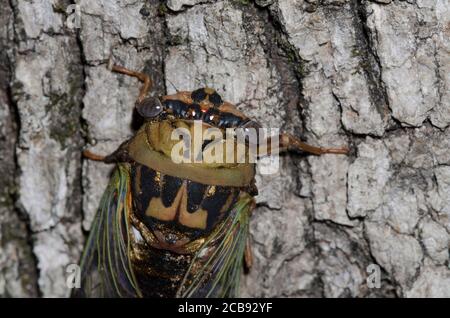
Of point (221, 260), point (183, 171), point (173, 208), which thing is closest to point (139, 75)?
point (183, 171)

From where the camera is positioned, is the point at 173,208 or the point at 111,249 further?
the point at 111,249

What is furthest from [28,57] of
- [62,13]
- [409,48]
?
[409,48]

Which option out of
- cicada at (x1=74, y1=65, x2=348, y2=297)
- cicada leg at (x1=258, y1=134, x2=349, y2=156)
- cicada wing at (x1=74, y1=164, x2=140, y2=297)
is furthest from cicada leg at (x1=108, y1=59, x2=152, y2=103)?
cicada leg at (x1=258, y1=134, x2=349, y2=156)

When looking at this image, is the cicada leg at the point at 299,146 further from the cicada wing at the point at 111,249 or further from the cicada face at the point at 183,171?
the cicada wing at the point at 111,249

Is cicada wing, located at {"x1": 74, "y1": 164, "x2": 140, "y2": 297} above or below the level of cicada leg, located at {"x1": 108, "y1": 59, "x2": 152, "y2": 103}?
below

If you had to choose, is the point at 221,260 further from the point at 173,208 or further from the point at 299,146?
the point at 299,146

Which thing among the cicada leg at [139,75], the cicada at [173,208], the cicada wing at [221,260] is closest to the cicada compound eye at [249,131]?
the cicada at [173,208]

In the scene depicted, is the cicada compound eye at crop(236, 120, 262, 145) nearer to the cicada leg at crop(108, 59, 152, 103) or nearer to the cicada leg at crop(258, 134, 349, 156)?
the cicada leg at crop(258, 134, 349, 156)

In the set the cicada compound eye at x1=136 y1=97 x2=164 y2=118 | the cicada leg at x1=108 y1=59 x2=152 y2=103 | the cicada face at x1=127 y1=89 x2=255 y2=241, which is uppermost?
the cicada leg at x1=108 y1=59 x2=152 y2=103
